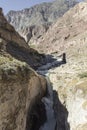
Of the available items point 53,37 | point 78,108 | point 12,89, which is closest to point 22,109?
point 12,89

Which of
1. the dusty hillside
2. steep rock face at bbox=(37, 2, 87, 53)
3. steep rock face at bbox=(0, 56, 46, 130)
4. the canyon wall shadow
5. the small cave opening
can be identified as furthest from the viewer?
steep rock face at bbox=(37, 2, 87, 53)

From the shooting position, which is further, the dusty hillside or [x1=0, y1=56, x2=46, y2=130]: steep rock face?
the dusty hillside

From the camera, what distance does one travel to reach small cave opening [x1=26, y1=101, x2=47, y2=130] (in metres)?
41.5

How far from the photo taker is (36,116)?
44.2 m

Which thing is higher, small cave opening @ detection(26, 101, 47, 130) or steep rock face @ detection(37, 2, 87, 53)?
steep rock face @ detection(37, 2, 87, 53)

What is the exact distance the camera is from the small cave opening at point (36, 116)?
136ft

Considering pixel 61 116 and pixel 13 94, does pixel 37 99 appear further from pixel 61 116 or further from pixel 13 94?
pixel 13 94

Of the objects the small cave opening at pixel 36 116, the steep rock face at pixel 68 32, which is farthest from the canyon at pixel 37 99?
the steep rock face at pixel 68 32

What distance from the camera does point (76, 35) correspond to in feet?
436

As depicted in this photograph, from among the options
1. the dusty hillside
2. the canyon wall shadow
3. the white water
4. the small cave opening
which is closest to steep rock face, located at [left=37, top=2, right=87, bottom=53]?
the dusty hillside

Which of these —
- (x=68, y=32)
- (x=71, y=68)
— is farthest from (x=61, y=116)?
(x=68, y=32)

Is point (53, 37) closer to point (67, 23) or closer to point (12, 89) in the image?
point (67, 23)

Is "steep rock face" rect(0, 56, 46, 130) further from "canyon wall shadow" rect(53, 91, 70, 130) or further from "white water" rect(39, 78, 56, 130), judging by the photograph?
"white water" rect(39, 78, 56, 130)

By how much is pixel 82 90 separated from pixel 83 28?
317ft
